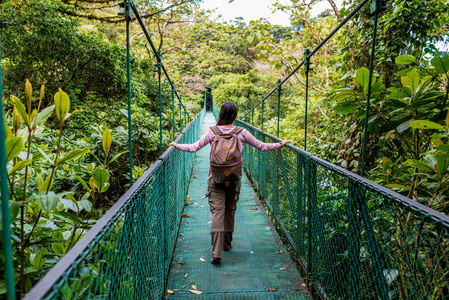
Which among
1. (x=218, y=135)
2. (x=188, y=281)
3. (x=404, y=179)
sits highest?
(x=218, y=135)

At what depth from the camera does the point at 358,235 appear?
1.48 meters

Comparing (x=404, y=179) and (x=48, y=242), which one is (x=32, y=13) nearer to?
(x=48, y=242)

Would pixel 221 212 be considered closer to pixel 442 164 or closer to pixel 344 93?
pixel 344 93

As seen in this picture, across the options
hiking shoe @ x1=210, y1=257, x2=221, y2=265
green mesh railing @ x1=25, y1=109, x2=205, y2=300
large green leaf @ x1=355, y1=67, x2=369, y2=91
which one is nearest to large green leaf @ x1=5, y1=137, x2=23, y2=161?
green mesh railing @ x1=25, y1=109, x2=205, y2=300

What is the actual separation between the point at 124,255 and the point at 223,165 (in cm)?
130

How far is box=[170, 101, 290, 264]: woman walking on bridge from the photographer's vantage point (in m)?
2.42

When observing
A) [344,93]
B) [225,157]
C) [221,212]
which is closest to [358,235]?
[344,93]

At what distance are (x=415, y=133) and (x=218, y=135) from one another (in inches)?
51.4

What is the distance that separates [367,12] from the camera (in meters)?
3.15

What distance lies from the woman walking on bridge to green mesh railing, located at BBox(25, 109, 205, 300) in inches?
15.1

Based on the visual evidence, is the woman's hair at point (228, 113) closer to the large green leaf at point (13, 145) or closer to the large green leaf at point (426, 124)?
the large green leaf at point (426, 124)

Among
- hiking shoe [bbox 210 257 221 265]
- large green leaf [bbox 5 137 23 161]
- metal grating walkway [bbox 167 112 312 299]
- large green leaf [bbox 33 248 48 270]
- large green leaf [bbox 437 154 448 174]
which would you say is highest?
large green leaf [bbox 5 137 23 161]

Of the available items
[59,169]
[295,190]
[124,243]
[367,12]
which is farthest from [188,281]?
[367,12]

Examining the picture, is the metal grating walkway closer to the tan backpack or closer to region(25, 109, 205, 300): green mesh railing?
region(25, 109, 205, 300): green mesh railing
